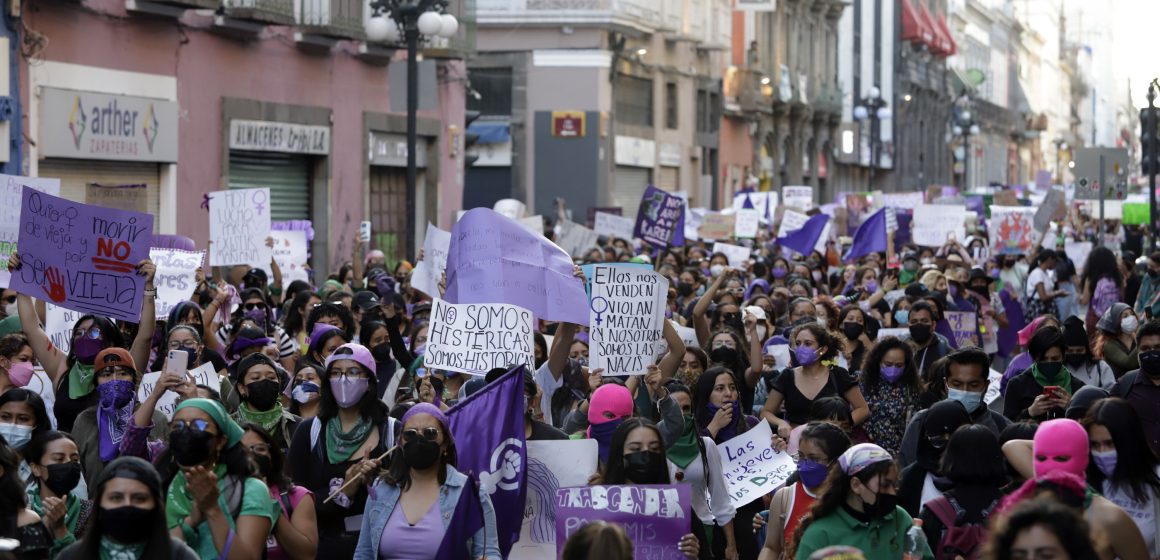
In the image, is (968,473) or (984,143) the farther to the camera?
(984,143)

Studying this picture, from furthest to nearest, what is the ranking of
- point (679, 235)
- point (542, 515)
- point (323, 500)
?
point (679, 235), point (542, 515), point (323, 500)

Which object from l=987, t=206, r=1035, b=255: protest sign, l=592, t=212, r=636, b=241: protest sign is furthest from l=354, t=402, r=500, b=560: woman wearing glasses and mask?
l=592, t=212, r=636, b=241: protest sign

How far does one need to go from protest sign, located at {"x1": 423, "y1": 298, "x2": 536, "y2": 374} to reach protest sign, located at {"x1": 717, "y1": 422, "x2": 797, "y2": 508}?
1.33m

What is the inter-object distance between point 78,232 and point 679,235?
14.0m

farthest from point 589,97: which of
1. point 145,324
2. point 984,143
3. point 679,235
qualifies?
point 984,143

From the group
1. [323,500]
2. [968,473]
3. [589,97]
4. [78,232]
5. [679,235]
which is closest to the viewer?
[968,473]

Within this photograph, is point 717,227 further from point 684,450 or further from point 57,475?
point 57,475

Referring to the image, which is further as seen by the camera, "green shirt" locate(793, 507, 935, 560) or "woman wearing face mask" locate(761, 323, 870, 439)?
"woman wearing face mask" locate(761, 323, 870, 439)

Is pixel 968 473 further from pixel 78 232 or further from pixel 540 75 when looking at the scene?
pixel 540 75

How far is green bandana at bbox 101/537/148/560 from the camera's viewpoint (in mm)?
5836

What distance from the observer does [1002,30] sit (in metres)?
120

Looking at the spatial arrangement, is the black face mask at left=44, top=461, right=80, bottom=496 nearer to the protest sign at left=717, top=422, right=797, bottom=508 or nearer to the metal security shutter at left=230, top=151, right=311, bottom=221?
the protest sign at left=717, top=422, right=797, bottom=508

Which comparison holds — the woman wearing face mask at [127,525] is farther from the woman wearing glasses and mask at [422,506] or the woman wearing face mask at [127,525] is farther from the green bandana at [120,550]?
the woman wearing glasses and mask at [422,506]

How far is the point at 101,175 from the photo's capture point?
20422 millimetres
